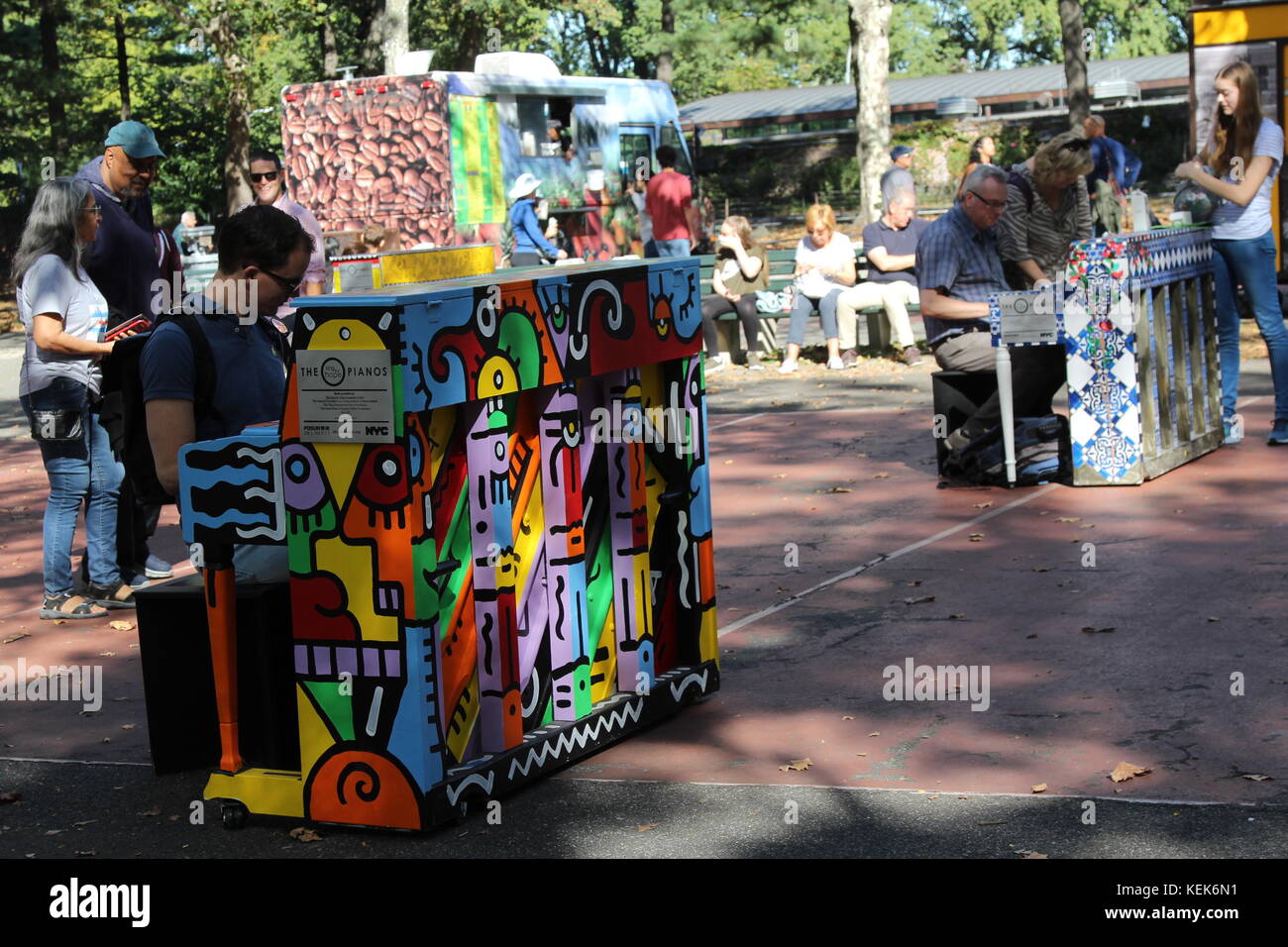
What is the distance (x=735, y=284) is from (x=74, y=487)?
9652 millimetres

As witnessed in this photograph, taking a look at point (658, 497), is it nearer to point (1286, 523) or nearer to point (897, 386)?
point (1286, 523)

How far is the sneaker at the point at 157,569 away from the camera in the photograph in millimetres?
8594

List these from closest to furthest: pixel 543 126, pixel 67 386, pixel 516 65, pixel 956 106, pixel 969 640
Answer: pixel 969 640 → pixel 67 386 → pixel 516 65 → pixel 543 126 → pixel 956 106

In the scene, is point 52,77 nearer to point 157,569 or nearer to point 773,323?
point 773,323

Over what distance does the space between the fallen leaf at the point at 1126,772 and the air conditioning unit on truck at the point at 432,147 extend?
17003mm

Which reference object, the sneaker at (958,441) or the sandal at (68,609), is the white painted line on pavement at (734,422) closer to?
the sneaker at (958,441)

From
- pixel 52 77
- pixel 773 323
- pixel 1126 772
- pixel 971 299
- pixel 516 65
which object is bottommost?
pixel 1126 772

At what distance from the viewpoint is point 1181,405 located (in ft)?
32.3

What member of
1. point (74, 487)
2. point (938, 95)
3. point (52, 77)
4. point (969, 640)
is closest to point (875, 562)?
point (969, 640)

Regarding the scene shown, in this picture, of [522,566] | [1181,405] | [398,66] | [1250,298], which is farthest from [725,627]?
[398,66]

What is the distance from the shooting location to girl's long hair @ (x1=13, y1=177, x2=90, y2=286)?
7586 millimetres

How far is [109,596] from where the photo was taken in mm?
8109

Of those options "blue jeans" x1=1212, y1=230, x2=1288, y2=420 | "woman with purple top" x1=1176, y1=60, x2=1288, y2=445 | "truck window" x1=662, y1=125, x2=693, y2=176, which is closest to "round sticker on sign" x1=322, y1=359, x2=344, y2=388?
"woman with purple top" x1=1176, y1=60, x2=1288, y2=445

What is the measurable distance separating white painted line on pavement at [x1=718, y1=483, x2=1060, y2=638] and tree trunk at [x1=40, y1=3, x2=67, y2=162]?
108 ft
